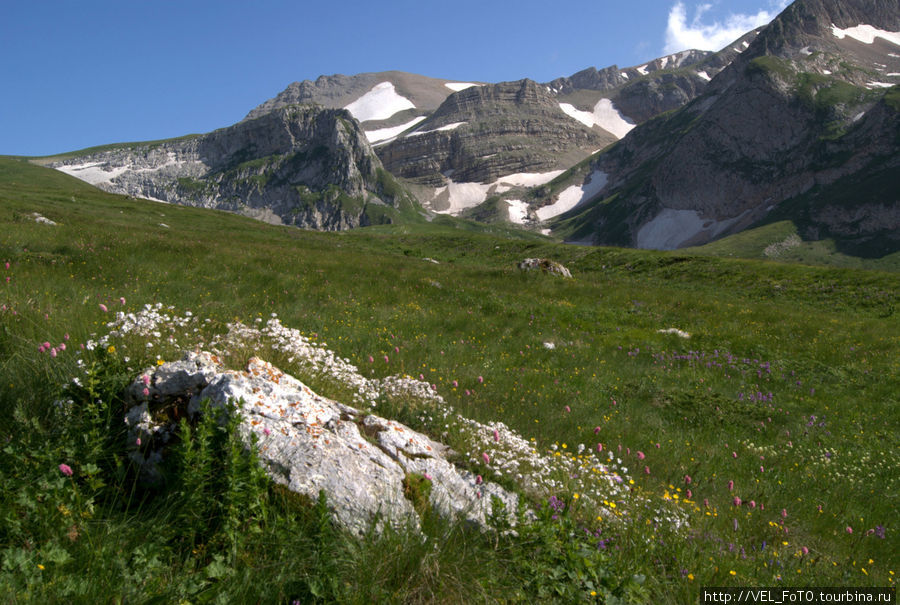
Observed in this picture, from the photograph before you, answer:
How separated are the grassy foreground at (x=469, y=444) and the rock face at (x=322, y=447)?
0.71 feet

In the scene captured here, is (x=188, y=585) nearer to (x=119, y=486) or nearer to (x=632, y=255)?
(x=119, y=486)

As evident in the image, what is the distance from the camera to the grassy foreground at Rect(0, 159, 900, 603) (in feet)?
10.2

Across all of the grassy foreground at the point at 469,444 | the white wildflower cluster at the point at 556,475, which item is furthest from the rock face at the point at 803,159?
the white wildflower cluster at the point at 556,475

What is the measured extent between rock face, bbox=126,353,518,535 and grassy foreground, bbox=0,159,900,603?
0.22 metres

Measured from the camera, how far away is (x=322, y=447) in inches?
162

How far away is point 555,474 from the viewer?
5.27m

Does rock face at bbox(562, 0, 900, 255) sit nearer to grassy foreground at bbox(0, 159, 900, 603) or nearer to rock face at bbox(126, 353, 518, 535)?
grassy foreground at bbox(0, 159, 900, 603)

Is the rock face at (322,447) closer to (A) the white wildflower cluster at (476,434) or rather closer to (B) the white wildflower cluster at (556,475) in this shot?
(A) the white wildflower cluster at (476,434)

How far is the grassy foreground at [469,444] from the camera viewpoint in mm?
3117

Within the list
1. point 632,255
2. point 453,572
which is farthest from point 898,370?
point 632,255

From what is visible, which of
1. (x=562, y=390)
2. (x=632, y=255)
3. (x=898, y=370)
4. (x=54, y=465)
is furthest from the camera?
(x=632, y=255)

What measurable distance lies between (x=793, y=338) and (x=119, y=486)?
813 inches

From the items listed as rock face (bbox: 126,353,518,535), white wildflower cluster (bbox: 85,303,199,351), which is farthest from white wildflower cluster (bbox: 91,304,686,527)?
rock face (bbox: 126,353,518,535)

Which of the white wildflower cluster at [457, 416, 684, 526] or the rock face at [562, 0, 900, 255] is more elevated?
the rock face at [562, 0, 900, 255]
